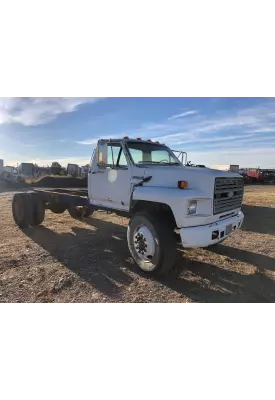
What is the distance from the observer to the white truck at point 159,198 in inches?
149

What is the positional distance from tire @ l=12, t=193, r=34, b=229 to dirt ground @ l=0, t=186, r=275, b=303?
37cm

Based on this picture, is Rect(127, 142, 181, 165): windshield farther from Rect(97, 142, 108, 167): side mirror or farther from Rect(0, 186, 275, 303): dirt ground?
Rect(0, 186, 275, 303): dirt ground

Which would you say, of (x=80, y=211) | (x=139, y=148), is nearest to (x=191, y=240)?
(x=139, y=148)

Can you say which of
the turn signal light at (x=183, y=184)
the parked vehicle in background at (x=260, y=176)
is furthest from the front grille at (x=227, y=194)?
the parked vehicle in background at (x=260, y=176)

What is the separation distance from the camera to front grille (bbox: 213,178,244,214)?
155 inches

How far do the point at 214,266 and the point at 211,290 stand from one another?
2.95ft

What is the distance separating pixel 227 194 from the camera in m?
4.23

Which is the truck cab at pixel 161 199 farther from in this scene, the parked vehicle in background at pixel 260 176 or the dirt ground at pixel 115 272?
the parked vehicle in background at pixel 260 176

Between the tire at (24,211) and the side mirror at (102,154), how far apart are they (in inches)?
112

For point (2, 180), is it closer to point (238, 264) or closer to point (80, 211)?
point (80, 211)

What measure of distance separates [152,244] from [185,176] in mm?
1123

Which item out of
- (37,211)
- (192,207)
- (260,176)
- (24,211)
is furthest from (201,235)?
(260,176)

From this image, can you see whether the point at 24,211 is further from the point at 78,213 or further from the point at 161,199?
the point at 161,199

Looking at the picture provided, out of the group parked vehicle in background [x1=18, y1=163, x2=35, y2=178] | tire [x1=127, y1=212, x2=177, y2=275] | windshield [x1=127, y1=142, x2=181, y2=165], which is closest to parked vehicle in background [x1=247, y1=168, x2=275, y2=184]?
parked vehicle in background [x1=18, y1=163, x2=35, y2=178]
